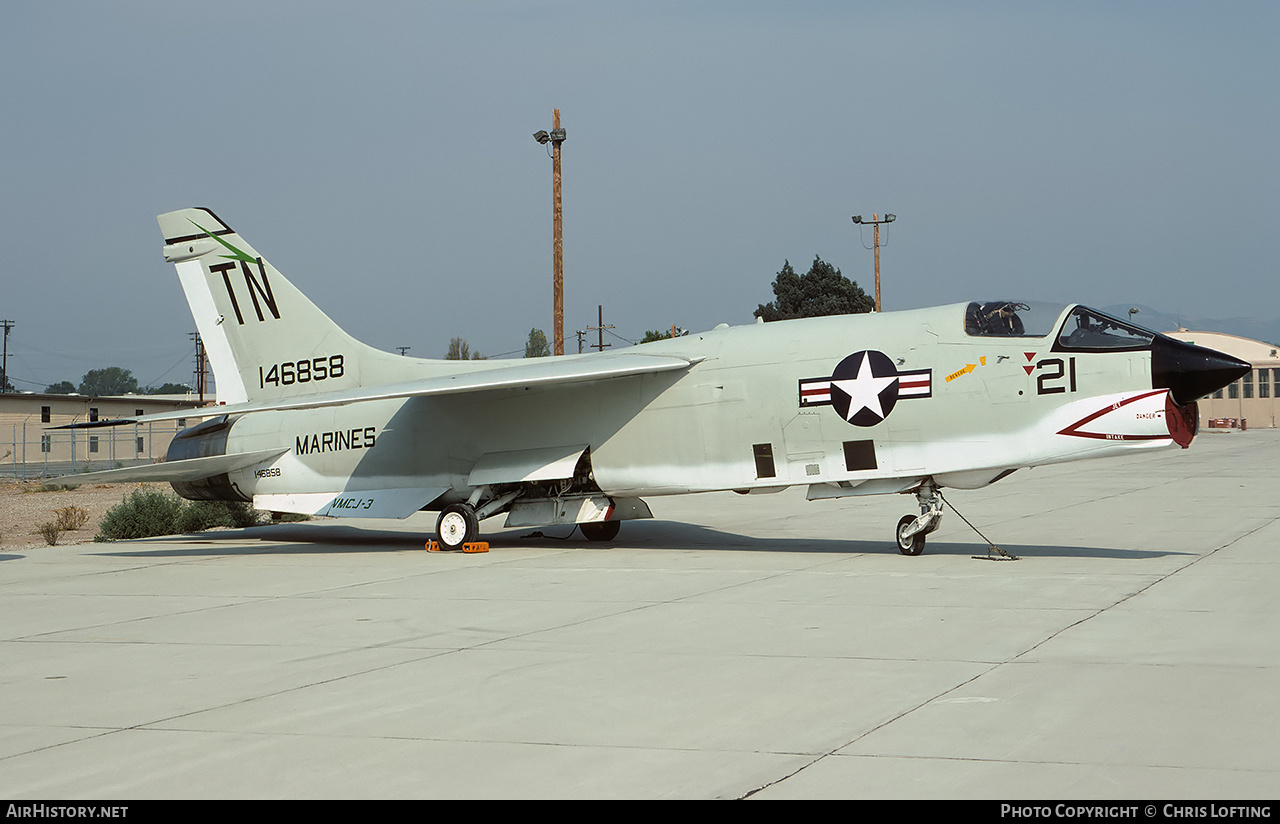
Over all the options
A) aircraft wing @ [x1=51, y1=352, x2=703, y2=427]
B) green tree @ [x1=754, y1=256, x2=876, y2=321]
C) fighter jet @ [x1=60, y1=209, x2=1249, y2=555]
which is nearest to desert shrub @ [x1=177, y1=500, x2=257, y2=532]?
fighter jet @ [x1=60, y1=209, x2=1249, y2=555]

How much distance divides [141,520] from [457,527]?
8.84 m

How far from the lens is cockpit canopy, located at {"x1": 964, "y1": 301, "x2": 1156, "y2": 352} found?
43.3 ft

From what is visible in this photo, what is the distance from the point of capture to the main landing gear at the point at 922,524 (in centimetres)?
1427

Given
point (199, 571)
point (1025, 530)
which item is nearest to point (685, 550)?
point (1025, 530)

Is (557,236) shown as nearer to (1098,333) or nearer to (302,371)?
(302,371)

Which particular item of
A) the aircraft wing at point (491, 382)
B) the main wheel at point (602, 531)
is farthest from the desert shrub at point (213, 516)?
the main wheel at point (602, 531)

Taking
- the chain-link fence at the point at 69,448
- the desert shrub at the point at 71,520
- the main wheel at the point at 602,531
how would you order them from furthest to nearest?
the chain-link fence at the point at 69,448, the desert shrub at the point at 71,520, the main wheel at the point at 602,531

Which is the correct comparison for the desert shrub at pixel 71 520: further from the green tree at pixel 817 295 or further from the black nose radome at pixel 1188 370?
the green tree at pixel 817 295

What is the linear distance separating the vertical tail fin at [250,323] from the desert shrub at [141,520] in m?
4.10

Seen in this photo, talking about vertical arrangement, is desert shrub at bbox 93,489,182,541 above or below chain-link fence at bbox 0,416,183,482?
below

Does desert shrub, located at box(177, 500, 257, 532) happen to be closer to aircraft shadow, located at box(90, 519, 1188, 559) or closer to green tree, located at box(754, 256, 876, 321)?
aircraft shadow, located at box(90, 519, 1188, 559)

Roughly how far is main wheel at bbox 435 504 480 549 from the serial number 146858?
3520 mm

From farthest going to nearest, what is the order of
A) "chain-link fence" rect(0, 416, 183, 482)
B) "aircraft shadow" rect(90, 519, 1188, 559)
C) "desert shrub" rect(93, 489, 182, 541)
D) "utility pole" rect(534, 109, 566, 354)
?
"chain-link fence" rect(0, 416, 183, 482), "utility pole" rect(534, 109, 566, 354), "desert shrub" rect(93, 489, 182, 541), "aircraft shadow" rect(90, 519, 1188, 559)

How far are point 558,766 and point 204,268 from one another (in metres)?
16.2
